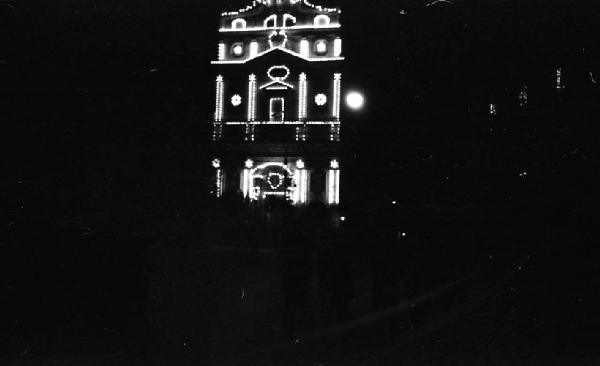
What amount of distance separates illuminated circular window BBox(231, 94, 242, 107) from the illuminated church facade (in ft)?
0.19

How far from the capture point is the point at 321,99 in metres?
33.3

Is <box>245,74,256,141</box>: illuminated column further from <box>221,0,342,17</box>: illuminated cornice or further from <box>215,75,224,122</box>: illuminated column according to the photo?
<box>221,0,342,17</box>: illuminated cornice

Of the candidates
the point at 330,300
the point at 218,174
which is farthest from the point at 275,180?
the point at 330,300

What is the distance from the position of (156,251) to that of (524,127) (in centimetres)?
884

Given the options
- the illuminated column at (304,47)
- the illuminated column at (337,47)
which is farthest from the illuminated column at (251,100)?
the illuminated column at (337,47)

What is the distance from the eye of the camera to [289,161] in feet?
110

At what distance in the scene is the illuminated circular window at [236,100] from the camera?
111 feet

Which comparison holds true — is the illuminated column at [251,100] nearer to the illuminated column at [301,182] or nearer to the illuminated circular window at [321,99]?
the illuminated circular window at [321,99]

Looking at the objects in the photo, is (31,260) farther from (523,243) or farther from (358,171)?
(358,171)

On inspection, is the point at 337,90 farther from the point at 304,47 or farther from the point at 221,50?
the point at 221,50

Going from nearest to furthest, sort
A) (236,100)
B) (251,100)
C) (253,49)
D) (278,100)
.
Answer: (251,100), (278,100), (236,100), (253,49)

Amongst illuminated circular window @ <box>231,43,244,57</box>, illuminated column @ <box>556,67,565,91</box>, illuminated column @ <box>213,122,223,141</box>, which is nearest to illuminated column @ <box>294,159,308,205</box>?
illuminated column @ <box>213,122,223,141</box>

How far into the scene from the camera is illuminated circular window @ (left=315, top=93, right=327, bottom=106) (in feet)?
109

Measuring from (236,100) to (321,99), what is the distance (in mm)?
5028
